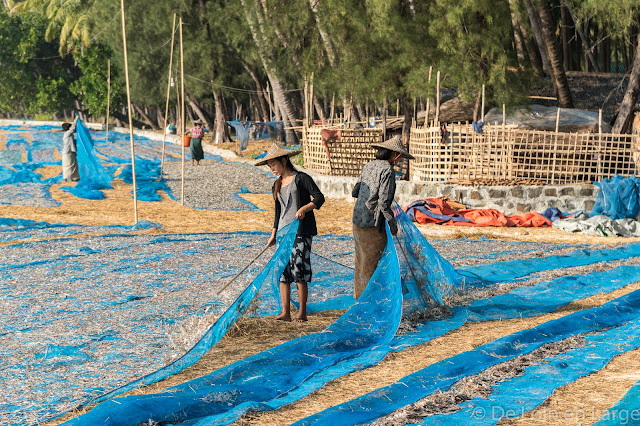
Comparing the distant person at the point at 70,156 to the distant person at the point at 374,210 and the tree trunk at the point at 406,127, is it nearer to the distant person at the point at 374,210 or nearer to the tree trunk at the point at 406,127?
the tree trunk at the point at 406,127

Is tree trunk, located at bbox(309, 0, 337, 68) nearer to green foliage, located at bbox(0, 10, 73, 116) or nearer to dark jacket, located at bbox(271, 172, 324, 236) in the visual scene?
dark jacket, located at bbox(271, 172, 324, 236)

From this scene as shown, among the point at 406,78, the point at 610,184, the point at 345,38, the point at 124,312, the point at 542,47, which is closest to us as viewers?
the point at 124,312

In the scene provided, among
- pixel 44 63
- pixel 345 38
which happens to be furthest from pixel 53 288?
pixel 44 63

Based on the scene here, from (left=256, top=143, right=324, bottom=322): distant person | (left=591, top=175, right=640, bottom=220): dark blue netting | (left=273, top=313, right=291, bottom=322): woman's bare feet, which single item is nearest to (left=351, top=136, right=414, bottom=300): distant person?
(left=256, top=143, right=324, bottom=322): distant person

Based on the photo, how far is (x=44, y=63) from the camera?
4769 cm

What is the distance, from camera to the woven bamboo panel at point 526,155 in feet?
47.7

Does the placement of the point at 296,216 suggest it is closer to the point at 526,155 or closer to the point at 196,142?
the point at 526,155

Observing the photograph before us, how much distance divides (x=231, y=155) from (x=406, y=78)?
12.9 metres

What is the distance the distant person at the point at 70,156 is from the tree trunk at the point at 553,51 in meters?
11.8

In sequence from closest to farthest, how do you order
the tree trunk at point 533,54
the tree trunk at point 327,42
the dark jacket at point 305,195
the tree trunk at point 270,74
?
the dark jacket at point 305,195, the tree trunk at point 327,42, the tree trunk at point 533,54, the tree trunk at point 270,74

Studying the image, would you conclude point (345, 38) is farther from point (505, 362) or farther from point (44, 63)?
point (44, 63)

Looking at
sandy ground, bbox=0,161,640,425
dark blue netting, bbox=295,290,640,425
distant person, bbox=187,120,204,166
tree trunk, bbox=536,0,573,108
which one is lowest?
sandy ground, bbox=0,161,640,425

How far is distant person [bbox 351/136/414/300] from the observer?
6098 mm

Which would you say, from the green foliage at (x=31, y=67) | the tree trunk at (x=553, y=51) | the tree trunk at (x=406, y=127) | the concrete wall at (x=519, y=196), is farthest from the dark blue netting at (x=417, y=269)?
the green foliage at (x=31, y=67)
